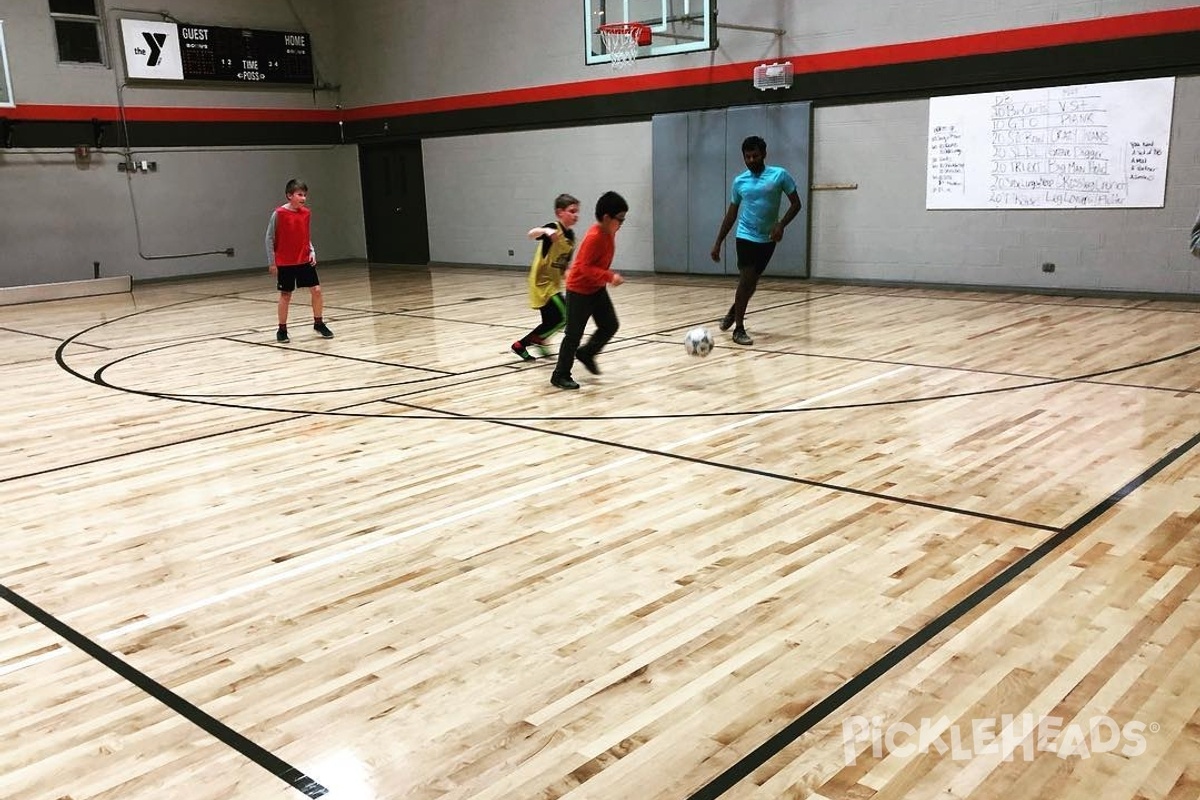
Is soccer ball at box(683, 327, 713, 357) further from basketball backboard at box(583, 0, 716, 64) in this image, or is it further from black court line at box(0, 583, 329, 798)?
basketball backboard at box(583, 0, 716, 64)

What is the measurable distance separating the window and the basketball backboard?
7.48m

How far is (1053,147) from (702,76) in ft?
14.8

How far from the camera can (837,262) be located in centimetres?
1202

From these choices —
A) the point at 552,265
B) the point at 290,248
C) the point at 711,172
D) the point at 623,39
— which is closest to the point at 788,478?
the point at 552,265

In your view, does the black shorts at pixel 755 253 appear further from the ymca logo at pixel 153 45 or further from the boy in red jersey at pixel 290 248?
the ymca logo at pixel 153 45

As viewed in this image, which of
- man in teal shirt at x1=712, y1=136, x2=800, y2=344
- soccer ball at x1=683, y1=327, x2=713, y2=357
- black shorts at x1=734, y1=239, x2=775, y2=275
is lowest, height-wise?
soccer ball at x1=683, y1=327, x2=713, y2=357

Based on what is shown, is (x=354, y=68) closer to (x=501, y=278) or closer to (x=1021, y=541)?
(x=501, y=278)

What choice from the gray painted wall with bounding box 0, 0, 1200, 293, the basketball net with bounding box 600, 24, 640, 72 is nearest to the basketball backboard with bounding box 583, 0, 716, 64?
the basketball net with bounding box 600, 24, 640, 72

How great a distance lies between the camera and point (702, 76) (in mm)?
12734

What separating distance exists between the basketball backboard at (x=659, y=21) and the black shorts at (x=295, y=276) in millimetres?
5407

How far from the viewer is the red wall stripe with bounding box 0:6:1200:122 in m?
9.52

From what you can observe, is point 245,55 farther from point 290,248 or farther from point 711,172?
point 290,248

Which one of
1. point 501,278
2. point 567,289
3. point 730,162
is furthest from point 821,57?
point 567,289

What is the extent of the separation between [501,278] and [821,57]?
17.8 ft
